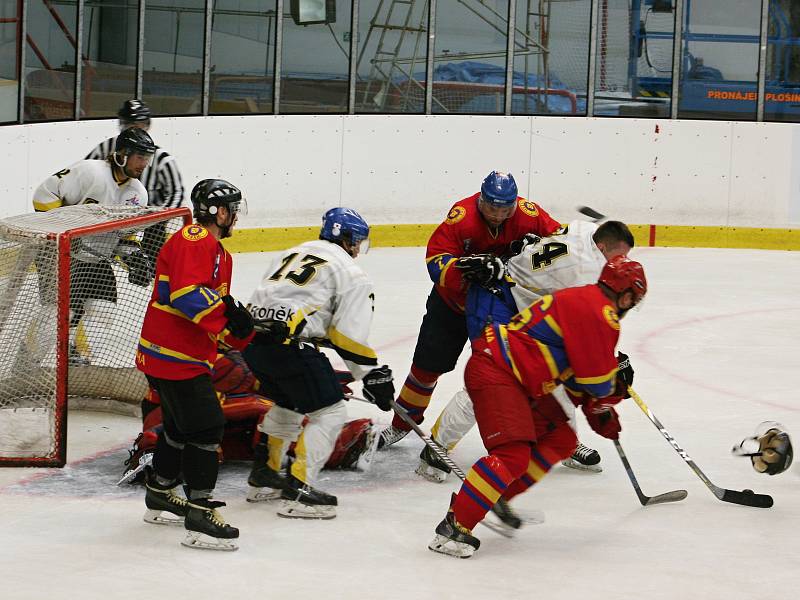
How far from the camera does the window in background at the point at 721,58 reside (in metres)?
10.8

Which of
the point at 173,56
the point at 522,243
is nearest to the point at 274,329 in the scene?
the point at 522,243

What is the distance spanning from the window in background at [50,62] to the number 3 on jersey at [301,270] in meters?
4.36

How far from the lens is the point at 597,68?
10.6m

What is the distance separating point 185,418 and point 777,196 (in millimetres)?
7790

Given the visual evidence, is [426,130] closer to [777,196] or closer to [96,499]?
[777,196]

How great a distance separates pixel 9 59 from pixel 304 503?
4.78 meters

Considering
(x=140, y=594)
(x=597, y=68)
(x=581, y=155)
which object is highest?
(x=597, y=68)

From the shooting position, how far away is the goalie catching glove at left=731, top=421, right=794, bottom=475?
4.26 m

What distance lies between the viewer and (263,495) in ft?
13.6

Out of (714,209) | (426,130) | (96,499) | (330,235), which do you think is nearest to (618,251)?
(330,235)

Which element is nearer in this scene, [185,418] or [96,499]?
[185,418]

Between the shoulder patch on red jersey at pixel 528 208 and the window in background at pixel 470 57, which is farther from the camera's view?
the window in background at pixel 470 57

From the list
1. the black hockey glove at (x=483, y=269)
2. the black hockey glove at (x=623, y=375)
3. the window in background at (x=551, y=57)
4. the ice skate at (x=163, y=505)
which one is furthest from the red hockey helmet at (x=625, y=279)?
the window in background at (x=551, y=57)

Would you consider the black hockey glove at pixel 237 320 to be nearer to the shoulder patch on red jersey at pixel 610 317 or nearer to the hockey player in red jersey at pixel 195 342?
the hockey player in red jersey at pixel 195 342
